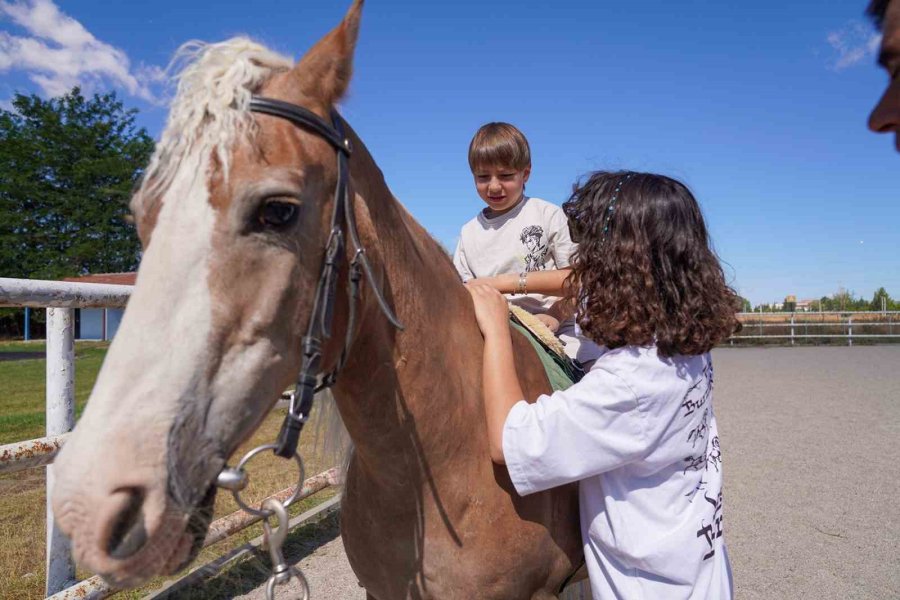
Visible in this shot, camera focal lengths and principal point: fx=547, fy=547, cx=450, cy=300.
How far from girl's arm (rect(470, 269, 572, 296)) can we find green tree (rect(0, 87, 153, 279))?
32.7 meters

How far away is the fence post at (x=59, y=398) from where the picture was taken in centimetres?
261

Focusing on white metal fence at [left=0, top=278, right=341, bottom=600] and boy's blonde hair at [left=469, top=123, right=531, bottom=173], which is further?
boy's blonde hair at [left=469, top=123, right=531, bottom=173]

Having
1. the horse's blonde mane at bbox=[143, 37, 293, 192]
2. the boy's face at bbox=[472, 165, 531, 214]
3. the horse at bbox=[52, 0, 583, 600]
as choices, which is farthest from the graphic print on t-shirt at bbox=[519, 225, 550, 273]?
the horse's blonde mane at bbox=[143, 37, 293, 192]

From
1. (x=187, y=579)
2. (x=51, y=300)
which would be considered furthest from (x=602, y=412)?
(x=187, y=579)

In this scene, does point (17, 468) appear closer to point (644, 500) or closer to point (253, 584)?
point (253, 584)

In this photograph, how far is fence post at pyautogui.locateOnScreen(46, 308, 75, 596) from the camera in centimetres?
261

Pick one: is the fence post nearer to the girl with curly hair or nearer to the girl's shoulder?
the girl with curly hair

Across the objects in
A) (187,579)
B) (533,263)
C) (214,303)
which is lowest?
(187,579)

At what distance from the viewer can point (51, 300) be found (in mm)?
2449

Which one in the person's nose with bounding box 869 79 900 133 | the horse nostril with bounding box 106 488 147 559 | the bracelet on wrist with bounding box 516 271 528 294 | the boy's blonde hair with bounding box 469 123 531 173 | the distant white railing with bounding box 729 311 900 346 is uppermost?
the boy's blonde hair with bounding box 469 123 531 173

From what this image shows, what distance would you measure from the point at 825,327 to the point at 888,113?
27841 millimetres

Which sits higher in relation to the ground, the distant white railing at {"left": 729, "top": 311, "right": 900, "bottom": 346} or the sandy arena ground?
the distant white railing at {"left": 729, "top": 311, "right": 900, "bottom": 346}

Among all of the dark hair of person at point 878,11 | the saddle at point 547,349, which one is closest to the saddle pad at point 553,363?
the saddle at point 547,349

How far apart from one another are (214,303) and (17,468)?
212cm
